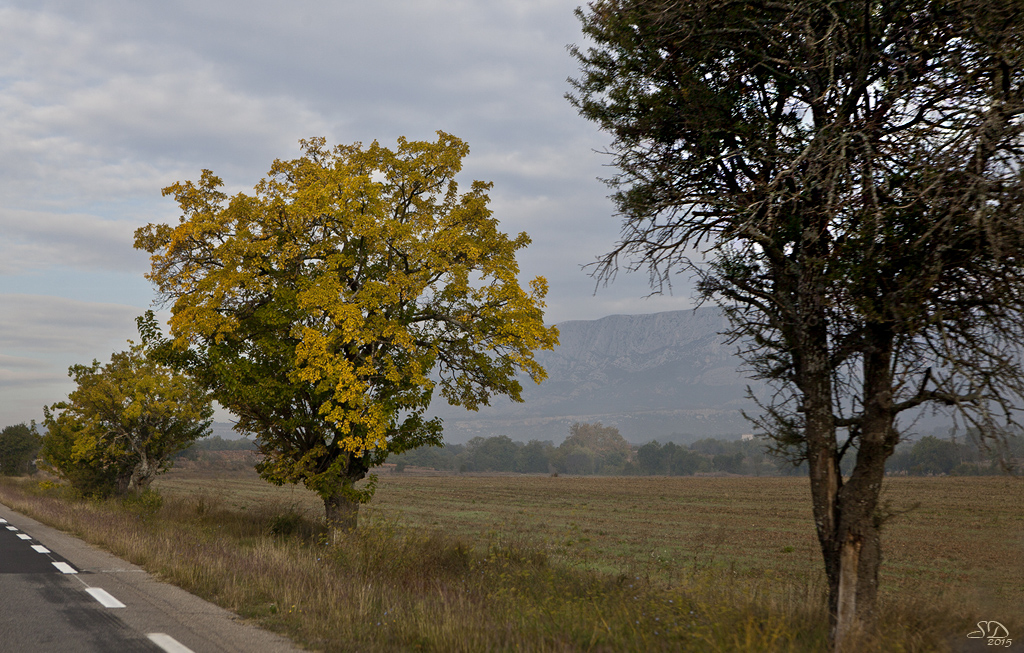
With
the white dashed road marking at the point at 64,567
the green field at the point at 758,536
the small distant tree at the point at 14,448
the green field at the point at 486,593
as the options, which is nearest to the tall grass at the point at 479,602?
the green field at the point at 486,593

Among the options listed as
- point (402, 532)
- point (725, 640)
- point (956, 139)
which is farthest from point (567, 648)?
point (402, 532)

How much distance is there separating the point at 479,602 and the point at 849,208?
19.2ft

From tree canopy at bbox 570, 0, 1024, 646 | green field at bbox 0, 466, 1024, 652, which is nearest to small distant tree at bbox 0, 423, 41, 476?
green field at bbox 0, 466, 1024, 652

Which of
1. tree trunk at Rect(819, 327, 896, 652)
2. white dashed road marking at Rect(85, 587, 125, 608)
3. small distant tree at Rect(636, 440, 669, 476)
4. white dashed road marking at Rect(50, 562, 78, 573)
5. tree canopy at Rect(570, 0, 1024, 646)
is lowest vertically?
small distant tree at Rect(636, 440, 669, 476)

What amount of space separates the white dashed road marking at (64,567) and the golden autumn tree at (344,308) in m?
4.88

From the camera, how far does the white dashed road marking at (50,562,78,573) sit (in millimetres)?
10515

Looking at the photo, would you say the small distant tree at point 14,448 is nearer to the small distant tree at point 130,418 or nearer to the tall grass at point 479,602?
the small distant tree at point 130,418

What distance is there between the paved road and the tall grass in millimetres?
377

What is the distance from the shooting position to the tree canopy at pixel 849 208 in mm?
5469

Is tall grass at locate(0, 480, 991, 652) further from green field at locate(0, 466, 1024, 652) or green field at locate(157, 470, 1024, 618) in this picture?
green field at locate(157, 470, 1024, 618)

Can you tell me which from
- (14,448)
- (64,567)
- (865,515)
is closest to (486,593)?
(865,515)

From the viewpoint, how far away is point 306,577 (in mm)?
9109

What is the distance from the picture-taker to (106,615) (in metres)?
7.28

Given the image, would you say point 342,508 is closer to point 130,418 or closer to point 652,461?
point 130,418
